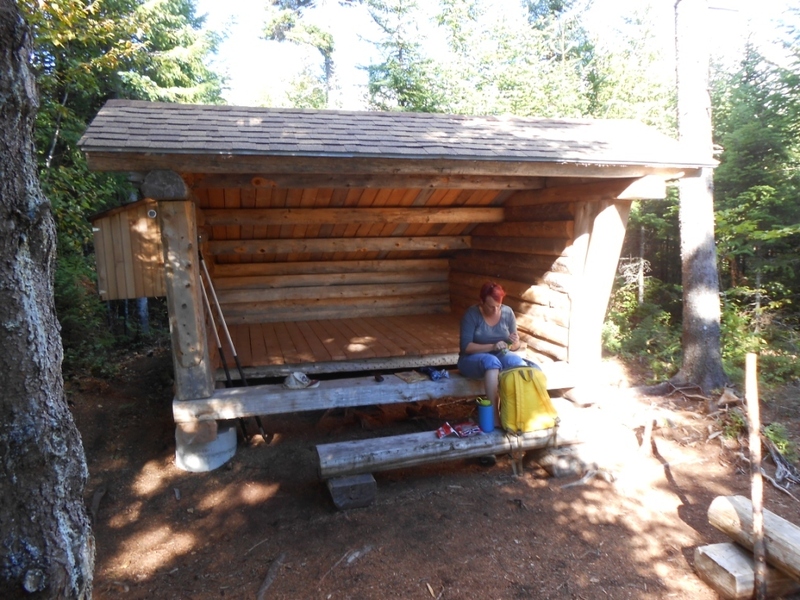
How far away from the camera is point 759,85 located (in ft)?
31.6

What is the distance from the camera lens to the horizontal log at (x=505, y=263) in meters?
6.12

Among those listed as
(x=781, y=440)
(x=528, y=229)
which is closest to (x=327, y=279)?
(x=528, y=229)

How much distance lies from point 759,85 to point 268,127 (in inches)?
365

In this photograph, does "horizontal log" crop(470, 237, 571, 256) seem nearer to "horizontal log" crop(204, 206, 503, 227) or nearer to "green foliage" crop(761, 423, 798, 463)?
"horizontal log" crop(204, 206, 503, 227)

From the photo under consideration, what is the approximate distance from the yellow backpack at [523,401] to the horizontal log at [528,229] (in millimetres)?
1816

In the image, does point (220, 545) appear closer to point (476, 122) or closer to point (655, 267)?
point (476, 122)

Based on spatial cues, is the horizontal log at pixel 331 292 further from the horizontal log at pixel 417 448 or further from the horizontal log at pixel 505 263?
the horizontal log at pixel 417 448

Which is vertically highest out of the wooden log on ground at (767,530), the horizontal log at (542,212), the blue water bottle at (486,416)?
the horizontal log at (542,212)

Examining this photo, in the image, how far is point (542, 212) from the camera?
634 centimetres

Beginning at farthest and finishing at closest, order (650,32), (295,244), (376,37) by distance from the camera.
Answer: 1. (376,37)
2. (650,32)
3. (295,244)

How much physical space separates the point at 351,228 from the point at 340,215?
73cm

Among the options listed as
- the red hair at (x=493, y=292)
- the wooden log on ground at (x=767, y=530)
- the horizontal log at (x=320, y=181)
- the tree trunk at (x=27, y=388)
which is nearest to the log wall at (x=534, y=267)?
the red hair at (x=493, y=292)

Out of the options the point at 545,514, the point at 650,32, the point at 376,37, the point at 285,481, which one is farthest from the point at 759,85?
the point at 376,37

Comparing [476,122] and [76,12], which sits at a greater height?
[76,12]
